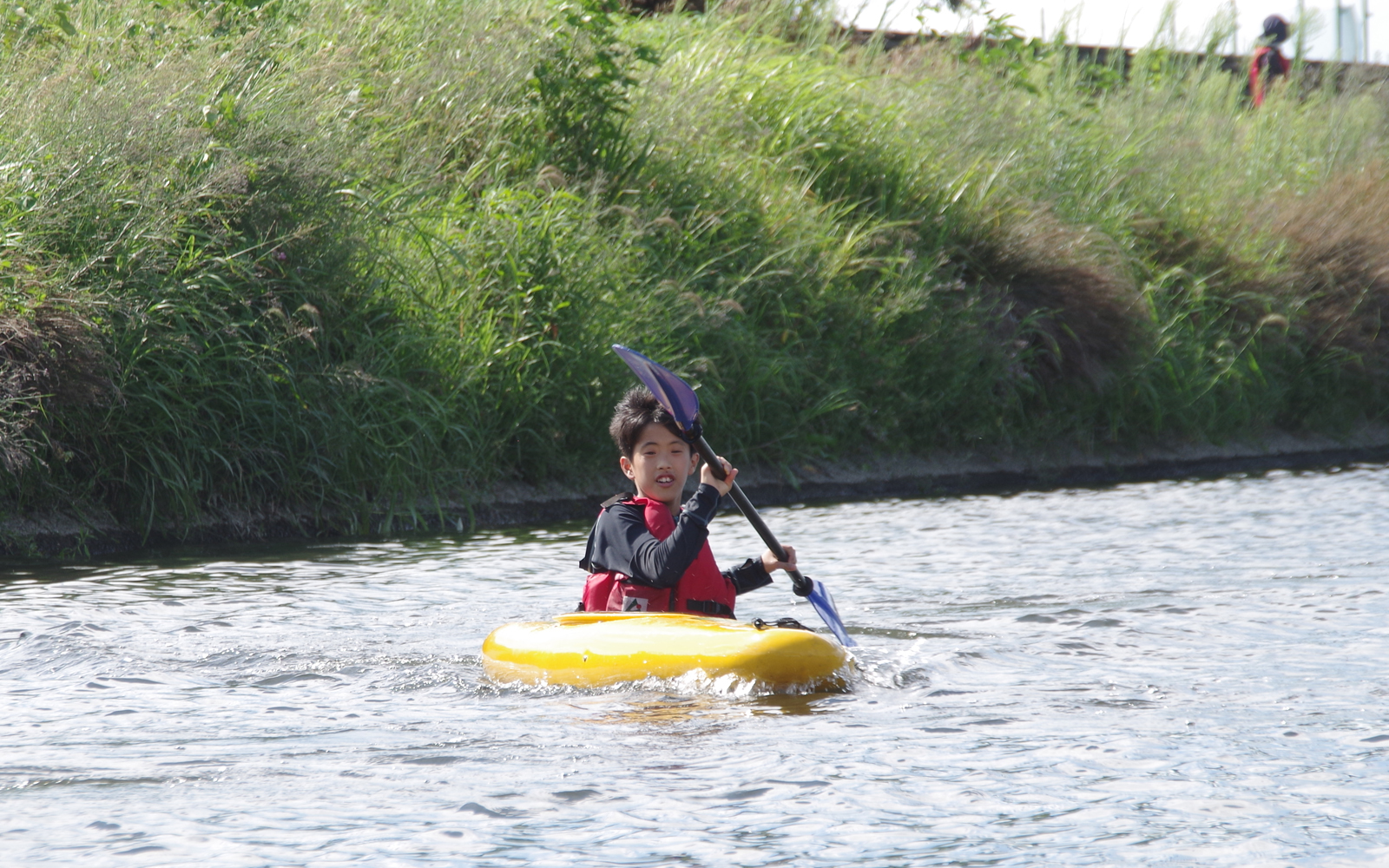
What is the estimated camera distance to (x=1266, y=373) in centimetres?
1171

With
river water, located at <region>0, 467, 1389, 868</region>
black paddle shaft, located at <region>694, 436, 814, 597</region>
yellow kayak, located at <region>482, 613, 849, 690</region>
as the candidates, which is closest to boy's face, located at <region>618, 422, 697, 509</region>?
black paddle shaft, located at <region>694, 436, 814, 597</region>

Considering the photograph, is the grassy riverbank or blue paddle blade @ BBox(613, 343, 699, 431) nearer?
blue paddle blade @ BBox(613, 343, 699, 431)

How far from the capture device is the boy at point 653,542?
470 centimetres

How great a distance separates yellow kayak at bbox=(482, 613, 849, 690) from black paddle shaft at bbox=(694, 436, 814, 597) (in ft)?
1.29

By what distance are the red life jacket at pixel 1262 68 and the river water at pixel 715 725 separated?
10.2 metres

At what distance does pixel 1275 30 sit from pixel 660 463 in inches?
554

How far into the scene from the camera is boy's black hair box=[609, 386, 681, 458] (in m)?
4.80

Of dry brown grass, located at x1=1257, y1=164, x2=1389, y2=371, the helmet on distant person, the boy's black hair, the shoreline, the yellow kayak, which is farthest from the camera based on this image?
the helmet on distant person

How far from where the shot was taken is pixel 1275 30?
16609 mm

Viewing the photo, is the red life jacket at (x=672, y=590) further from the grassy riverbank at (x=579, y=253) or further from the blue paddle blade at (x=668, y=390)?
the grassy riverbank at (x=579, y=253)

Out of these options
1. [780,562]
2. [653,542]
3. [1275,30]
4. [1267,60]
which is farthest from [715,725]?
[1275,30]

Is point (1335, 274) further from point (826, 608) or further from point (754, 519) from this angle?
point (754, 519)

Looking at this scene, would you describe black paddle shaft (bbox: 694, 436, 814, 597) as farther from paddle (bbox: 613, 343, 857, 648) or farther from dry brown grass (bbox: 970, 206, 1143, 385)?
dry brown grass (bbox: 970, 206, 1143, 385)

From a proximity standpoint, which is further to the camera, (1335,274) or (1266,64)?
(1266,64)
